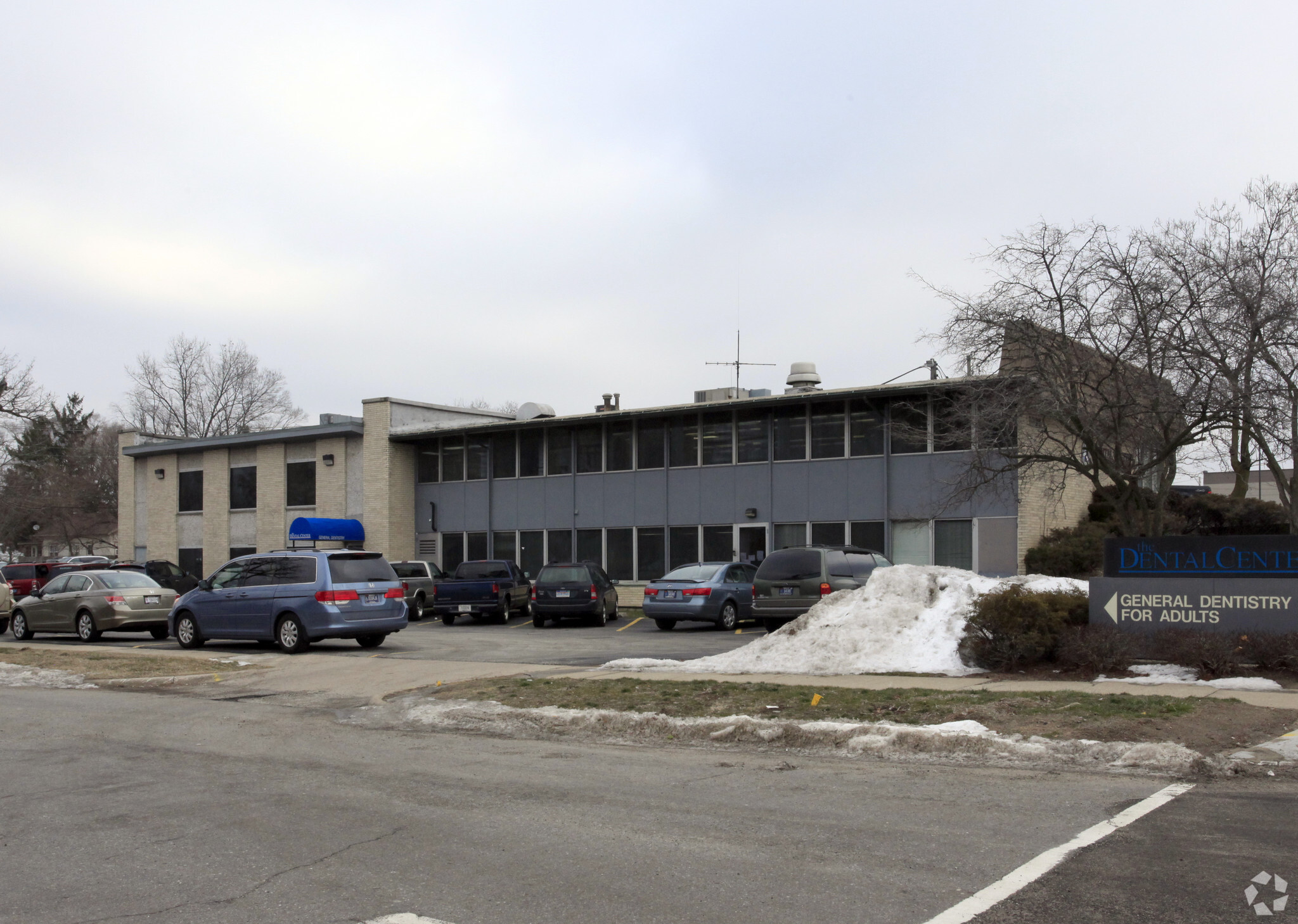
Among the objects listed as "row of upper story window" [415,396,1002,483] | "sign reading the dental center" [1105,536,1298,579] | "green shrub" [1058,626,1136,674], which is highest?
"row of upper story window" [415,396,1002,483]

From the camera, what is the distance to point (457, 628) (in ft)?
89.9

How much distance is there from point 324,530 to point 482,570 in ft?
30.1

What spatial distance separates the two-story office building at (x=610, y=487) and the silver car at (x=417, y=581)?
482cm

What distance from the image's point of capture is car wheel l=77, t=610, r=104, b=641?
23.6 meters

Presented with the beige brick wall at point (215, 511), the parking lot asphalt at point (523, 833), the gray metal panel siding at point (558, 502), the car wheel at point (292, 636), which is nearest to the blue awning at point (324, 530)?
the beige brick wall at point (215, 511)

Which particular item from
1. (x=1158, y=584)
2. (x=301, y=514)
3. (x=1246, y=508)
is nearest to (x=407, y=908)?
(x=1158, y=584)

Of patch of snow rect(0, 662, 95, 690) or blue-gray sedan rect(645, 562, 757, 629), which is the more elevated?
blue-gray sedan rect(645, 562, 757, 629)

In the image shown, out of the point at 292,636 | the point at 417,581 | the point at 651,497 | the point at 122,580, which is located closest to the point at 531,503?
the point at 651,497

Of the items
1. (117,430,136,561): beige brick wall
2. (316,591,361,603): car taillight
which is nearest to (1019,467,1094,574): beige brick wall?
(316,591,361,603): car taillight

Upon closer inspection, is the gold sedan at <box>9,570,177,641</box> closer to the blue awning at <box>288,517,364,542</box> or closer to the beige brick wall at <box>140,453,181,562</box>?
the blue awning at <box>288,517,364,542</box>

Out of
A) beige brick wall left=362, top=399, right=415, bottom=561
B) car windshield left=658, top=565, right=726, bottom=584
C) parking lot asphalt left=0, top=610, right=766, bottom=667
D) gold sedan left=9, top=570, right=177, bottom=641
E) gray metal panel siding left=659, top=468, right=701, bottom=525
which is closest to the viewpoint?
parking lot asphalt left=0, top=610, right=766, bottom=667

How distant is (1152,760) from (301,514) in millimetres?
35368

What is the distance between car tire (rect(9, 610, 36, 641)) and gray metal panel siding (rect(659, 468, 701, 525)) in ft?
53.5

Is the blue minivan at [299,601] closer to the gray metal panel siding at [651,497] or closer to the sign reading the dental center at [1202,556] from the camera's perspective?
the sign reading the dental center at [1202,556]
